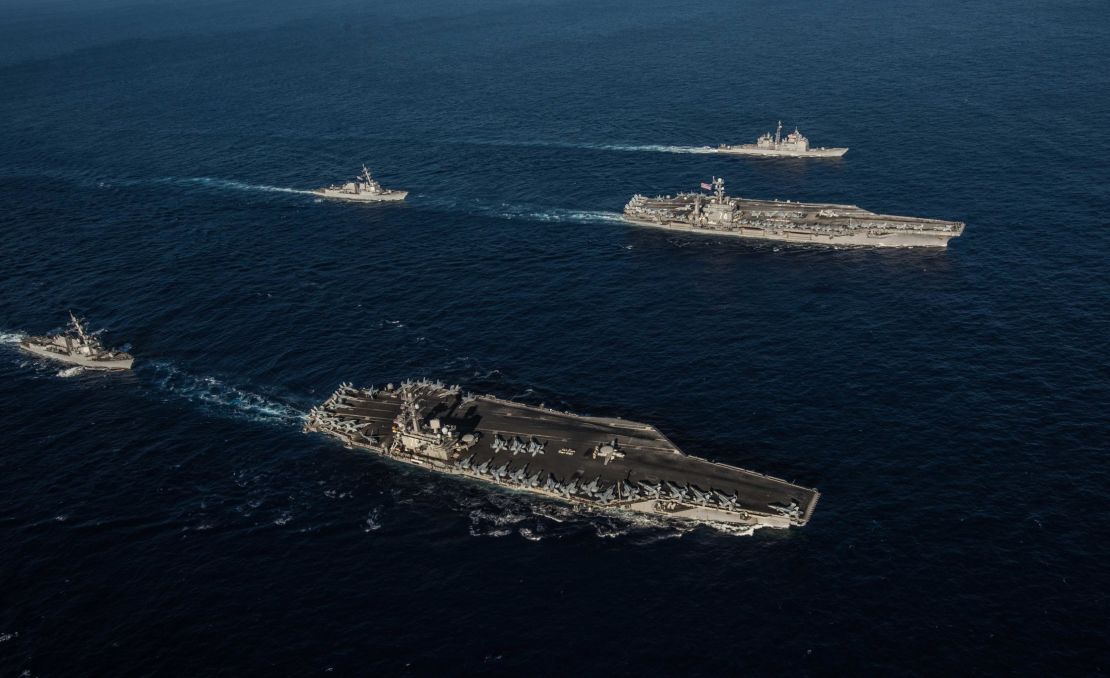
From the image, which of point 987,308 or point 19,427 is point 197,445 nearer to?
point 19,427

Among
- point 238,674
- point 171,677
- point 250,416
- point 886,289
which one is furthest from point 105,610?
point 886,289

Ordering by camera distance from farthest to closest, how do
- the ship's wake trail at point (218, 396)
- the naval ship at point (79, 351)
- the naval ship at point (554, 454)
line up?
the naval ship at point (79, 351) → the ship's wake trail at point (218, 396) → the naval ship at point (554, 454)

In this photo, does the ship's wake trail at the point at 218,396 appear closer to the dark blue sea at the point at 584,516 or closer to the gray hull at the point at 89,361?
the dark blue sea at the point at 584,516

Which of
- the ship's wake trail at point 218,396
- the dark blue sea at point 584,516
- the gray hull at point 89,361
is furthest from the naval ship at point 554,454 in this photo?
the gray hull at point 89,361

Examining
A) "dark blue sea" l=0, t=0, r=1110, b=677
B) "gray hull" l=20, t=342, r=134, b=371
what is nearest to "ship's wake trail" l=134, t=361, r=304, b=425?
"dark blue sea" l=0, t=0, r=1110, b=677

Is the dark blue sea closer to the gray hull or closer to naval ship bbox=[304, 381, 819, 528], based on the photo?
naval ship bbox=[304, 381, 819, 528]

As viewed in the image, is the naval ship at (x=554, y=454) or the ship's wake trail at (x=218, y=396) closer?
the naval ship at (x=554, y=454)
